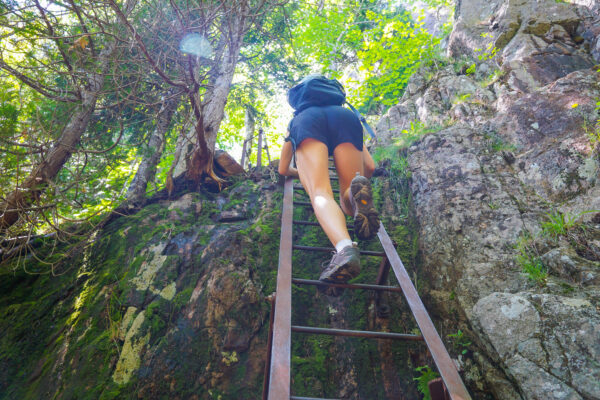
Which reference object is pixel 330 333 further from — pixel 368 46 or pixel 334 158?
pixel 368 46

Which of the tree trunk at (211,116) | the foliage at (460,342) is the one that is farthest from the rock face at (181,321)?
the tree trunk at (211,116)

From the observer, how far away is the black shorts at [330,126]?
2826 millimetres

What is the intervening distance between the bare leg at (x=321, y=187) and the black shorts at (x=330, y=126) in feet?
0.29

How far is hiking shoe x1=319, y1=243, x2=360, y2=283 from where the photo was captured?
203 centimetres

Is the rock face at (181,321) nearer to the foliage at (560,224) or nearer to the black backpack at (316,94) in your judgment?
the foliage at (560,224)

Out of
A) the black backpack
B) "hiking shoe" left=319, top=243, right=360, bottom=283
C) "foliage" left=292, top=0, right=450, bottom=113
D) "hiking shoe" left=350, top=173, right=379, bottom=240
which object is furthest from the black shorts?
"foliage" left=292, top=0, right=450, bottom=113

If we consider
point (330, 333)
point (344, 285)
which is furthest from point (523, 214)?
point (330, 333)

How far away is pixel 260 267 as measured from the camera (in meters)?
2.94

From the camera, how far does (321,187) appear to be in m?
2.59

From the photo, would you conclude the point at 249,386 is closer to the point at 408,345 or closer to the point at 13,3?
the point at 408,345

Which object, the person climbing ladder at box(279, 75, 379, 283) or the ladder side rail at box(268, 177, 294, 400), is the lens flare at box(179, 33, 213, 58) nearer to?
the person climbing ladder at box(279, 75, 379, 283)

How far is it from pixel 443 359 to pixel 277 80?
8221 mm

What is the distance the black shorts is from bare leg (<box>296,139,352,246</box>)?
0.29ft

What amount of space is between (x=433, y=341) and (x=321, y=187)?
1.36 m
